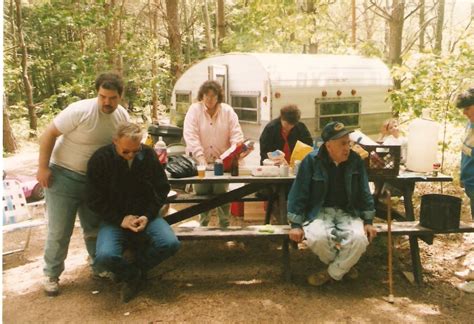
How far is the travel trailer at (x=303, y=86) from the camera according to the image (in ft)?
24.5

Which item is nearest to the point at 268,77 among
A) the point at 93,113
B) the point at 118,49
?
the point at 93,113

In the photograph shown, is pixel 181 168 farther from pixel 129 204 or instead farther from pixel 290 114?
pixel 290 114

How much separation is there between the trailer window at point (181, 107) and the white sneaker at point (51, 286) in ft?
19.7

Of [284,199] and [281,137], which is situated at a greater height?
[281,137]

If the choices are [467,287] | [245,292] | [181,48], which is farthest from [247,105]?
[181,48]

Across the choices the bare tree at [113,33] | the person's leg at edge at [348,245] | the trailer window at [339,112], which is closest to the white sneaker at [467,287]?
the person's leg at edge at [348,245]

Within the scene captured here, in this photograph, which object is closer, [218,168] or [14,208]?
[218,168]

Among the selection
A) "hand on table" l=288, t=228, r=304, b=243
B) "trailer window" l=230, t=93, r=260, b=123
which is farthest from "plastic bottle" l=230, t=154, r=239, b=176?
"trailer window" l=230, t=93, r=260, b=123

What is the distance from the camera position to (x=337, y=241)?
3705 mm

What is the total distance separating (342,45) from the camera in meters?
13.1

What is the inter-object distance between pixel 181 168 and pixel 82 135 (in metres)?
1.03

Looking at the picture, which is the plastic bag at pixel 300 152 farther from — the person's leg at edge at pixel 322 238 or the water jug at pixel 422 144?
the water jug at pixel 422 144

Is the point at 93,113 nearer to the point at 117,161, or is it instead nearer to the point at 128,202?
the point at 117,161

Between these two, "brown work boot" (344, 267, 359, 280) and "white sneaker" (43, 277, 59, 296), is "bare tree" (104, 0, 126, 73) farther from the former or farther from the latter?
"brown work boot" (344, 267, 359, 280)
